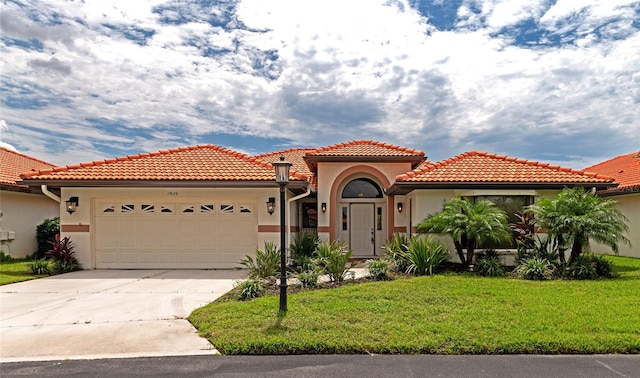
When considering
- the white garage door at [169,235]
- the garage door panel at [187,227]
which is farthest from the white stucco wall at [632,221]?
the garage door panel at [187,227]

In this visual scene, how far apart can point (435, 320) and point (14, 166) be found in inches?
780

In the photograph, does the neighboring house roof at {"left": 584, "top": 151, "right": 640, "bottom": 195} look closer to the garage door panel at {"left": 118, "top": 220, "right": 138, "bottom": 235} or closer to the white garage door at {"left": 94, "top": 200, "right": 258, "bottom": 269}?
the white garage door at {"left": 94, "top": 200, "right": 258, "bottom": 269}

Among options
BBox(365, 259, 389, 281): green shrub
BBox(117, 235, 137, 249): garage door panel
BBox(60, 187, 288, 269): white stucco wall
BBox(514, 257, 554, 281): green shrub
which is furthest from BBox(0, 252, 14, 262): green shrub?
BBox(514, 257, 554, 281): green shrub

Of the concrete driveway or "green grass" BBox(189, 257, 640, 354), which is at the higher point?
"green grass" BBox(189, 257, 640, 354)

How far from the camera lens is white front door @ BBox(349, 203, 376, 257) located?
16.8 meters

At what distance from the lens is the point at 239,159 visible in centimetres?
1479

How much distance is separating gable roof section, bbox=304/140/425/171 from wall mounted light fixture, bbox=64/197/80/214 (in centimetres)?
795

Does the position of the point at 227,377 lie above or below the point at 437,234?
below

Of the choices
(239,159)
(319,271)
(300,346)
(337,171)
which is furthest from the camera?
(337,171)

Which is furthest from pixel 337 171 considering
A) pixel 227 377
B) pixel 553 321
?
pixel 227 377

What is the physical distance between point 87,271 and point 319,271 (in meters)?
7.79

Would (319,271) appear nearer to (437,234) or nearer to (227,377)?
(437,234)

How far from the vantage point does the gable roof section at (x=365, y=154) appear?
15883 mm

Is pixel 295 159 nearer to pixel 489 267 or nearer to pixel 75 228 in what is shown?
pixel 75 228
